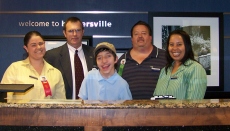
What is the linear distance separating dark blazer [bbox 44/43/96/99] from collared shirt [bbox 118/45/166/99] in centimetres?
35

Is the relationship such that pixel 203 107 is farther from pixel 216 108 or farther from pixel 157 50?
pixel 157 50

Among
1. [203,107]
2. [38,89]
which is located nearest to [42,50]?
[38,89]

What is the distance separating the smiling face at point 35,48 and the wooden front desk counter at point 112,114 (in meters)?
1.09

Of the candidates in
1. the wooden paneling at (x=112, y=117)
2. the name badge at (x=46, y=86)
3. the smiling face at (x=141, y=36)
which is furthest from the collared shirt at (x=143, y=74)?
the wooden paneling at (x=112, y=117)

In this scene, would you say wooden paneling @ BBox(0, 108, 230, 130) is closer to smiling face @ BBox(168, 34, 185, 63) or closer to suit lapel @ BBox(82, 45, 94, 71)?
smiling face @ BBox(168, 34, 185, 63)

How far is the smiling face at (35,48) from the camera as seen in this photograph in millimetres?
2652

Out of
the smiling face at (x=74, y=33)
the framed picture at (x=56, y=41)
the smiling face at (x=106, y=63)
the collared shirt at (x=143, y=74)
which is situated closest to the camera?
the smiling face at (x=106, y=63)

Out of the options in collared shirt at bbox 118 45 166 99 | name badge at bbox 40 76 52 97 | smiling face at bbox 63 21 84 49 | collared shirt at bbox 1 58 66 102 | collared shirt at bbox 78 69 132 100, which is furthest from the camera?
smiling face at bbox 63 21 84 49

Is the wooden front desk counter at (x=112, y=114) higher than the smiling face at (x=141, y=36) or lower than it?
lower

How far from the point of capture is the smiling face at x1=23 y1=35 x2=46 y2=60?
265 centimetres

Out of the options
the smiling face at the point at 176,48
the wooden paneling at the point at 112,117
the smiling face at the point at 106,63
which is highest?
the smiling face at the point at 176,48

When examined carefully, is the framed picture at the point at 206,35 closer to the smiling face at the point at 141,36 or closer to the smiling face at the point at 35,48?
the smiling face at the point at 141,36

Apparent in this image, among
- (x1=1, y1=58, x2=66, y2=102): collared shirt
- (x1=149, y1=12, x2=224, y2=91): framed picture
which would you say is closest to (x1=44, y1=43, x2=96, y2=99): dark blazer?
(x1=1, y1=58, x2=66, y2=102): collared shirt

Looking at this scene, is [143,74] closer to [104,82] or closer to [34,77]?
[104,82]
